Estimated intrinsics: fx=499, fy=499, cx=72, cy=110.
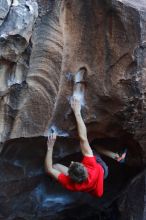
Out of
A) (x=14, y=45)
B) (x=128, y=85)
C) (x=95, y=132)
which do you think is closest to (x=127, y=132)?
(x=95, y=132)

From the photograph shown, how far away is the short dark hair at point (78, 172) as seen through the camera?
3.68 m

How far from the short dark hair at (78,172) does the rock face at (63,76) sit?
0.35 m

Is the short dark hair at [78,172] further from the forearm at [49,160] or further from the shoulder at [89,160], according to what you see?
the forearm at [49,160]

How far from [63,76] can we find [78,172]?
0.72 metres

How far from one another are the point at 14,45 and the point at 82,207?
7.48ft

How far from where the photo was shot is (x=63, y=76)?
3.69 metres

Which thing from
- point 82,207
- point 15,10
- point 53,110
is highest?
point 15,10

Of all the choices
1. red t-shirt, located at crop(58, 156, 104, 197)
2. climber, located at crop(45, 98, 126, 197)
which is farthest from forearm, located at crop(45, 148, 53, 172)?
red t-shirt, located at crop(58, 156, 104, 197)

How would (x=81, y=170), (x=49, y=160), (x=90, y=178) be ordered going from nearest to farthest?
(x=81, y=170) < (x=90, y=178) < (x=49, y=160)

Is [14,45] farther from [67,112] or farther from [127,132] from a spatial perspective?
[127,132]

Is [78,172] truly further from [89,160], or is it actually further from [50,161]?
[50,161]

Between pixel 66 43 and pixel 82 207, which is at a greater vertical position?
pixel 66 43

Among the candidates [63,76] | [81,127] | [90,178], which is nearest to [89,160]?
[90,178]

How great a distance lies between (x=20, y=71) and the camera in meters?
3.39
